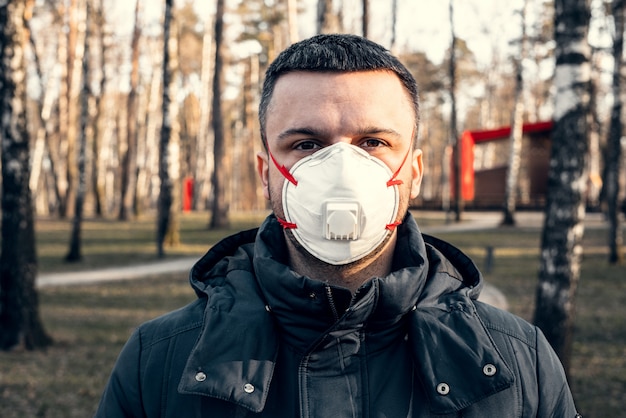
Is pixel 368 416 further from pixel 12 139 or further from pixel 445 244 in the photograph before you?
pixel 12 139

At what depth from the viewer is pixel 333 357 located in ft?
6.35

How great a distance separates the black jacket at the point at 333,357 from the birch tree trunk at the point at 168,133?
56.3 feet

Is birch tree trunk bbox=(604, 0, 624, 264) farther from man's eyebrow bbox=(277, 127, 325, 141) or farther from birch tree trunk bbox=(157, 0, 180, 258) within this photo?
man's eyebrow bbox=(277, 127, 325, 141)

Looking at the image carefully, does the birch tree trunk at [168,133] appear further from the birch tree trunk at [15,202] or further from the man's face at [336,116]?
the man's face at [336,116]

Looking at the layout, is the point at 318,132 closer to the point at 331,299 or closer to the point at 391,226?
the point at 391,226

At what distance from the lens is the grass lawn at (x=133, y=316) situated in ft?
23.5

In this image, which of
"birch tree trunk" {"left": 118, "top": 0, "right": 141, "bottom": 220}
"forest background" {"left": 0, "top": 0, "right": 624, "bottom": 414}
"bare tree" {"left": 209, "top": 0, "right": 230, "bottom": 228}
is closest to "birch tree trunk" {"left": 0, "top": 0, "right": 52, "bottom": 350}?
"forest background" {"left": 0, "top": 0, "right": 624, "bottom": 414}

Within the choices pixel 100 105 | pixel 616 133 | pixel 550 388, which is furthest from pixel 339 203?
pixel 100 105

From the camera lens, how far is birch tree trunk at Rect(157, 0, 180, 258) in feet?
61.5

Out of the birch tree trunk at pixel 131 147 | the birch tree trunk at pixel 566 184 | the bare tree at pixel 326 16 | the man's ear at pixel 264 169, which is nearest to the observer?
the man's ear at pixel 264 169

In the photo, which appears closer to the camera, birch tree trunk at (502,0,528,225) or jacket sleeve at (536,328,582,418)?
jacket sleeve at (536,328,582,418)

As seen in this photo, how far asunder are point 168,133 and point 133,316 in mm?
8576

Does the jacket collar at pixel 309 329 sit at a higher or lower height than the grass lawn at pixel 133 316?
higher

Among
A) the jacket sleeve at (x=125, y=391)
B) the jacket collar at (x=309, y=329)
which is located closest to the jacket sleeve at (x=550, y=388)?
the jacket collar at (x=309, y=329)
